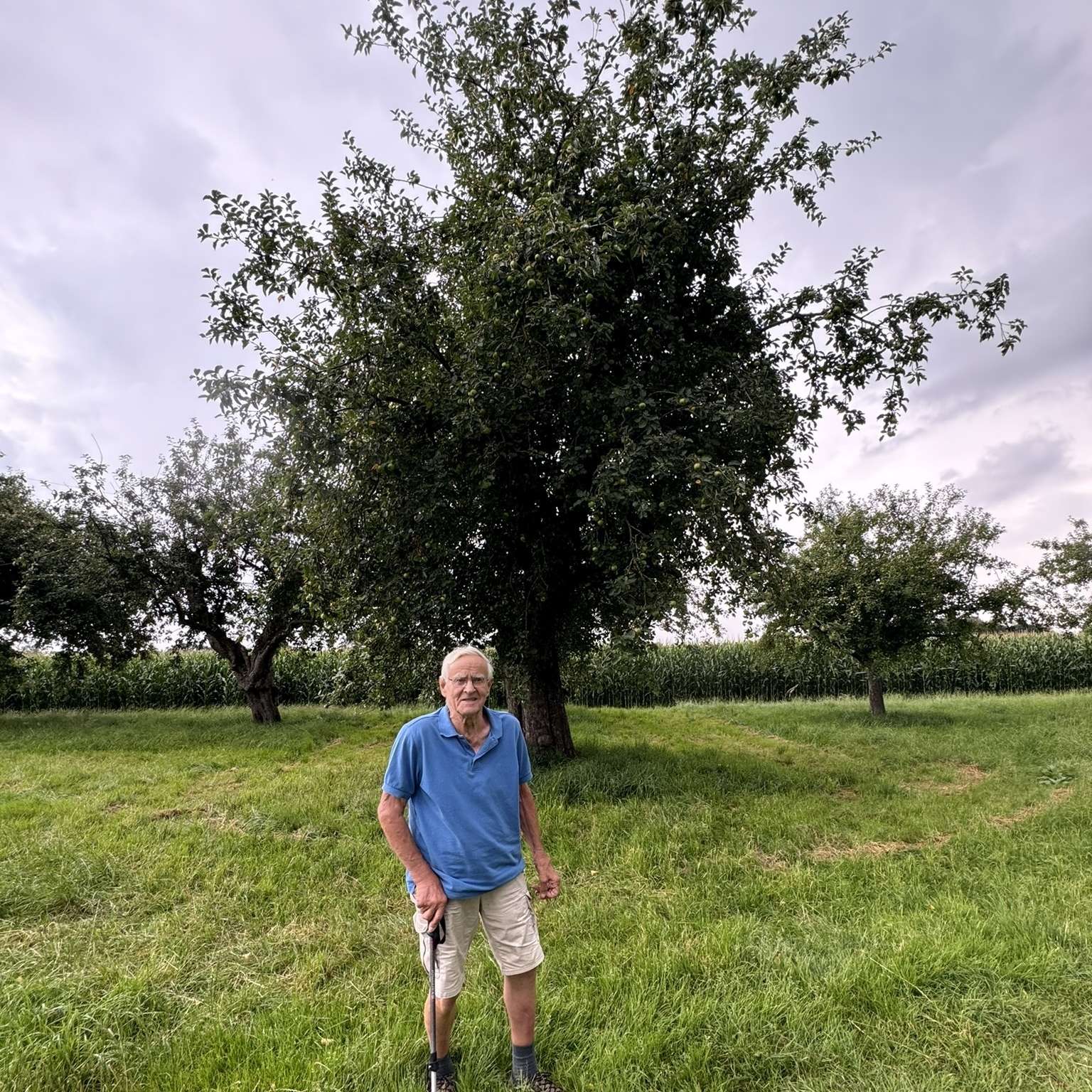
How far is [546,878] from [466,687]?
3.45 ft

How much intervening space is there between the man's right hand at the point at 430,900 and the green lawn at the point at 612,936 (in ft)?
2.87

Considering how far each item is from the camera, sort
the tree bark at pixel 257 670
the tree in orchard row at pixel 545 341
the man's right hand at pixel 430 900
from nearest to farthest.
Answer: the man's right hand at pixel 430 900 < the tree in orchard row at pixel 545 341 < the tree bark at pixel 257 670

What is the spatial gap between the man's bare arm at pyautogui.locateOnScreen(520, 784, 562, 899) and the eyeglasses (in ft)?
1.99

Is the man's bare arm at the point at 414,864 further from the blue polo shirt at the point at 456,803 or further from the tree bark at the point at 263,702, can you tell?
the tree bark at the point at 263,702

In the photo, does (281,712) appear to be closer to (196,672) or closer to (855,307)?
(196,672)

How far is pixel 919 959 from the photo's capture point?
3.78 m

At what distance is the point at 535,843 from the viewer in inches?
125

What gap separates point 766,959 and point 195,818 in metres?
6.43

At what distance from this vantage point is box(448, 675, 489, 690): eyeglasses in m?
2.89

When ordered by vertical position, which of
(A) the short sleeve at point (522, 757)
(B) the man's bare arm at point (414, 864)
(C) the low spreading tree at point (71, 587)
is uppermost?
(C) the low spreading tree at point (71, 587)

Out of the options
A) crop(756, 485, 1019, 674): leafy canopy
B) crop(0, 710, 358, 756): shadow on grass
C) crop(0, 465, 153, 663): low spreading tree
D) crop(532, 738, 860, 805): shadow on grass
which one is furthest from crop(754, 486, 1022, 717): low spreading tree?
crop(0, 465, 153, 663): low spreading tree

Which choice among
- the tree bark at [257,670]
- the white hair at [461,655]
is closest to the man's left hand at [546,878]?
the white hair at [461,655]

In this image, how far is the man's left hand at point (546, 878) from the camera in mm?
2963

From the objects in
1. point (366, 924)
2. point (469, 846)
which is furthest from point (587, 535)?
point (469, 846)
